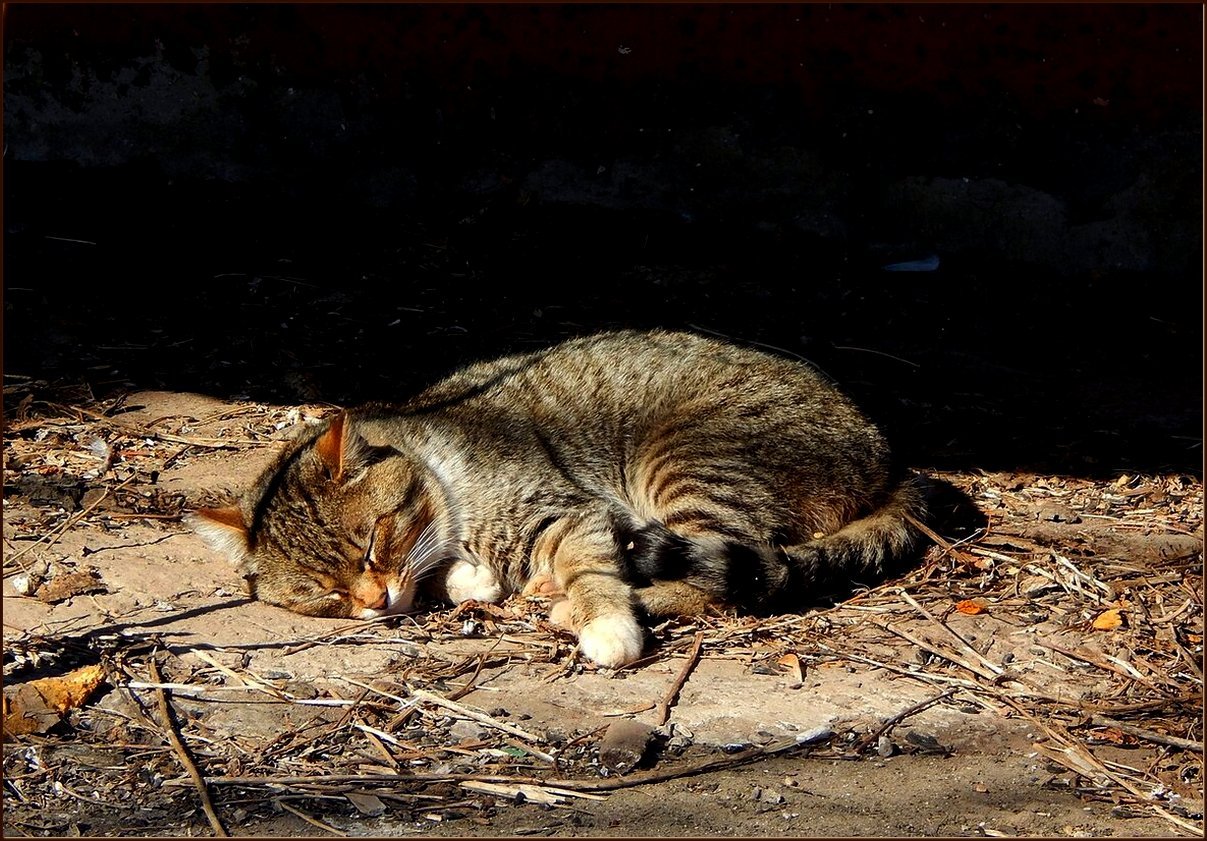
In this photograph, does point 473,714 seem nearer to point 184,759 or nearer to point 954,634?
point 184,759

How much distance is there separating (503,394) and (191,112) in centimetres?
360

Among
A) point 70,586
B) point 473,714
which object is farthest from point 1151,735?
point 70,586

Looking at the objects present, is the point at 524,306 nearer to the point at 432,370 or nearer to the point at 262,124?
the point at 432,370

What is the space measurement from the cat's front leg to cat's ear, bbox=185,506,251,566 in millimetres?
Answer: 1107

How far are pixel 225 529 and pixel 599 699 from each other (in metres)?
1.56

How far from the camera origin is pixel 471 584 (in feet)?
15.4

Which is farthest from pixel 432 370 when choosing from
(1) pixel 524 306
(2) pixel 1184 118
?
(2) pixel 1184 118

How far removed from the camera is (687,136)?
7520mm

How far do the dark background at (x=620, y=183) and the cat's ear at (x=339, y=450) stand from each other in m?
1.85

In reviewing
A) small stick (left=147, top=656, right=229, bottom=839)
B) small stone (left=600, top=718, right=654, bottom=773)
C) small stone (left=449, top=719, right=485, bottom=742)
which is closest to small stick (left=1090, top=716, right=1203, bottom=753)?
small stone (left=600, top=718, right=654, bottom=773)

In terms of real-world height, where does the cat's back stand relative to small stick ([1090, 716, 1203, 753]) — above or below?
above

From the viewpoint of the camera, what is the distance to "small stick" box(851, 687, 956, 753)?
3774 millimetres

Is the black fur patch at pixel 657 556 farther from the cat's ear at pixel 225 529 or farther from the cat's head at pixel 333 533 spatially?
the cat's ear at pixel 225 529

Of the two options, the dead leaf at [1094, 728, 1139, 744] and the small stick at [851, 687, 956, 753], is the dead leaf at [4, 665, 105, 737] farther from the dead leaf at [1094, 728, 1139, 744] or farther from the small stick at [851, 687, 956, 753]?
the dead leaf at [1094, 728, 1139, 744]
